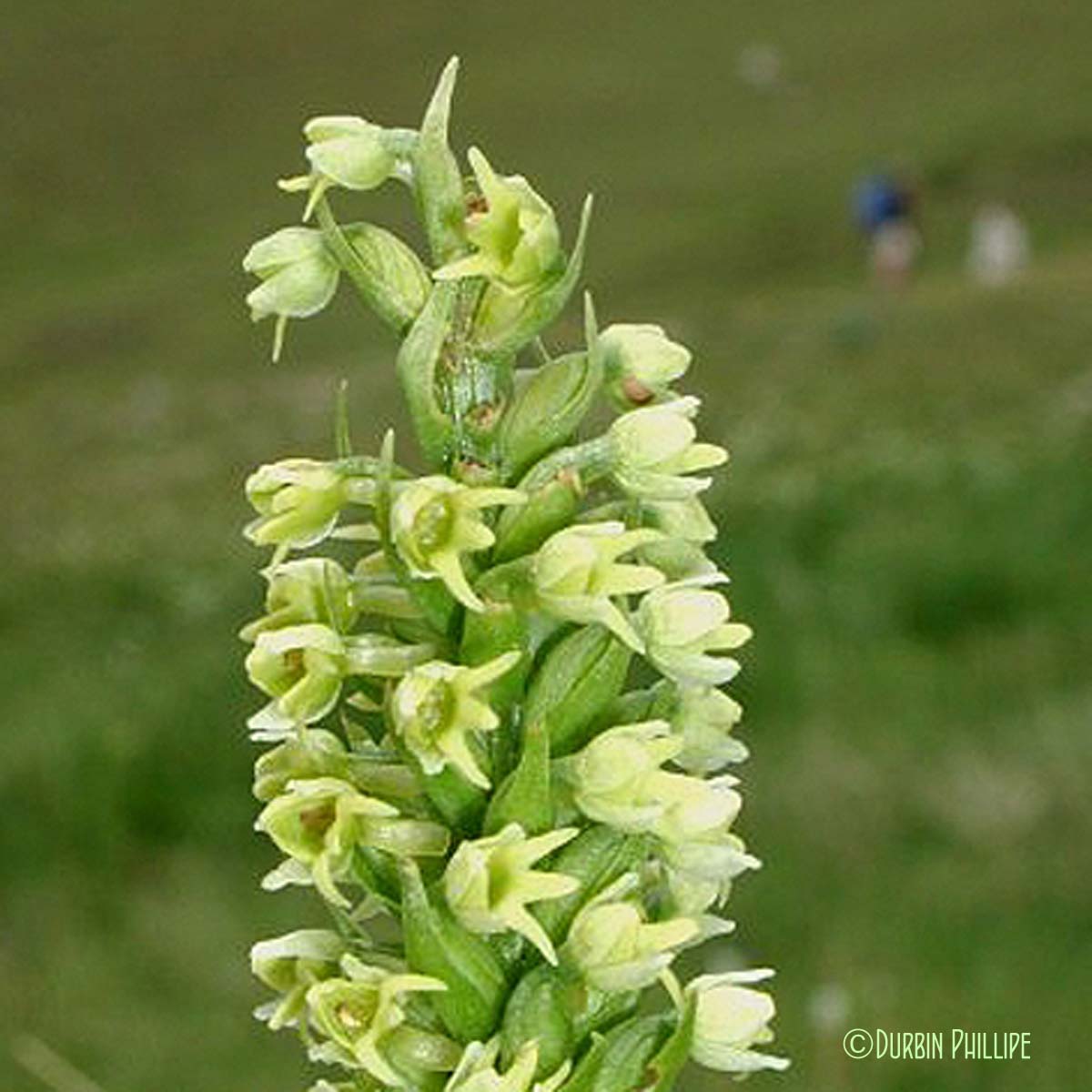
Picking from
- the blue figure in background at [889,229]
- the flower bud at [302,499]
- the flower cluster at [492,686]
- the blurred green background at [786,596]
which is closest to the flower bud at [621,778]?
the flower cluster at [492,686]

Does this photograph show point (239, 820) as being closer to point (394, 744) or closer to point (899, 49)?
point (394, 744)

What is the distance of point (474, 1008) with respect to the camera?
7.36 ft

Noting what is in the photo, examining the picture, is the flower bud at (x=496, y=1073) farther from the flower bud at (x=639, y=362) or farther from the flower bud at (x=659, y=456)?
the flower bud at (x=639, y=362)

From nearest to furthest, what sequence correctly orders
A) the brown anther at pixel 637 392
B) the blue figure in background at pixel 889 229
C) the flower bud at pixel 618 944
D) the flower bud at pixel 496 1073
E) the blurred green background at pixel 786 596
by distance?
the flower bud at pixel 496 1073 < the flower bud at pixel 618 944 < the brown anther at pixel 637 392 < the blurred green background at pixel 786 596 < the blue figure in background at pixel 889 229

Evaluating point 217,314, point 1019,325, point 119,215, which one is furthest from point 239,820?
point 119,215

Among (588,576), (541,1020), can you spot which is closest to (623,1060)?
(541,1020)

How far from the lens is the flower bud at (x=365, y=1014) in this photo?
2186 mm

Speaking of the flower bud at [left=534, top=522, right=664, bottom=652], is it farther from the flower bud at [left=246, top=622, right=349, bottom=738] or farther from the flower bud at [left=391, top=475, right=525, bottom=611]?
the flower bud at [left=246, top=622, right=349, bottom=738]

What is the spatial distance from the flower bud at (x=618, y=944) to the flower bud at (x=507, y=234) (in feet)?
1.84

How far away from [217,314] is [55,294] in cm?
974

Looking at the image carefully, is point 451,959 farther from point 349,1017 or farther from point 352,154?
point 352,154

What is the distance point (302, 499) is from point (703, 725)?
0.43 meters

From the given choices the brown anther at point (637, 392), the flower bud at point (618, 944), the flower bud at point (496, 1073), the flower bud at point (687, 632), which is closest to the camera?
the flower bud at point (496, 1073)

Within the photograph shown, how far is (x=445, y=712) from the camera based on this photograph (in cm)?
220
